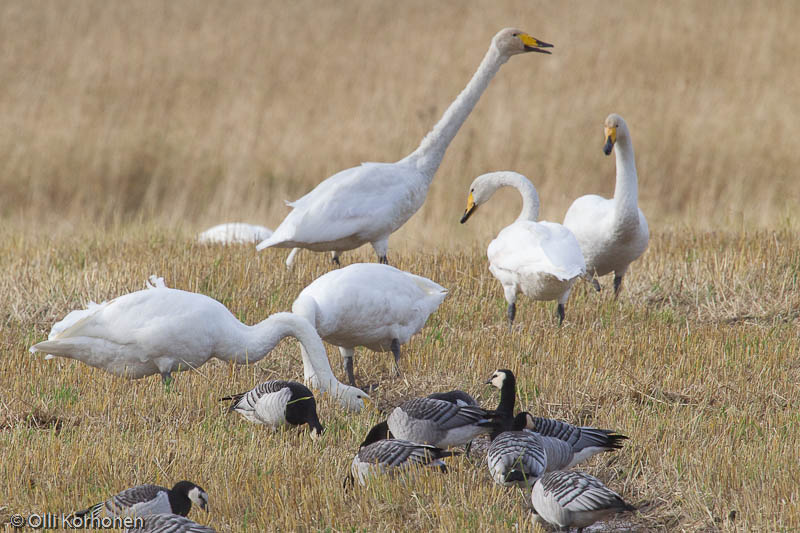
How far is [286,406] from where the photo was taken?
17.3 ft

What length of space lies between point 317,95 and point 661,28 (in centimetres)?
730

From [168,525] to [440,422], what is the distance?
168 centimetres

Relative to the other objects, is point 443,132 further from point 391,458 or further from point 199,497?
point 199,497

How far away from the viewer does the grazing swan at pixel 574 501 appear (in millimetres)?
3938

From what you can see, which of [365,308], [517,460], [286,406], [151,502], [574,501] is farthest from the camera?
[365,308]

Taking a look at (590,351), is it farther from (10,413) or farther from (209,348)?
(10,413)

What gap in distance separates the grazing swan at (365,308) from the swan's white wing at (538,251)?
864mm

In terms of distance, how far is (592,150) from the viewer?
1641 cm

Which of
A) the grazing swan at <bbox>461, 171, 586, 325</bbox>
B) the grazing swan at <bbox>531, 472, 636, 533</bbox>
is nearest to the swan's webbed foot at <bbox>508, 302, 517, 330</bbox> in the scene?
the grazing swan at <bbox>461, 171, 586, 325</bbox>

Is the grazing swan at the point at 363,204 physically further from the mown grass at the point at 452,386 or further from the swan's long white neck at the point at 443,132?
the mown grass at the point at 452,386

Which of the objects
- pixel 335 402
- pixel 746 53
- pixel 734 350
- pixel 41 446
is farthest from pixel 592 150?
pixel 41 446

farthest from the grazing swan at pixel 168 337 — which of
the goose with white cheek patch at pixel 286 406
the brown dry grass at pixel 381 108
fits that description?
the brown dry grass at pixel 381 108

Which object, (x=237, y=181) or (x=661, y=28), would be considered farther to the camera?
(x=661, y=28)

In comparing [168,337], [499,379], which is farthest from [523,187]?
[168,337]
